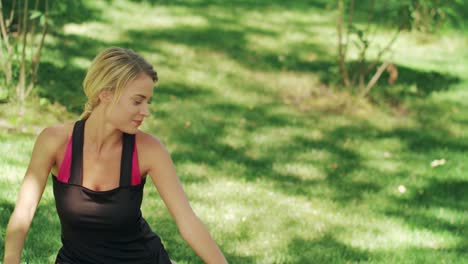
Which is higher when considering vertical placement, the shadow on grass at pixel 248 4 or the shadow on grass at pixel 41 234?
the shadow on grass at pixel 248 4

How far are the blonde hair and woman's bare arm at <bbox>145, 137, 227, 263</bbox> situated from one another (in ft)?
1.07

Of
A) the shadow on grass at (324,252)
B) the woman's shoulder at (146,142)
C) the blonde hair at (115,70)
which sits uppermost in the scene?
the blonde hair at (115,70)

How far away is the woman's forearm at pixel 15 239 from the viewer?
117 inches

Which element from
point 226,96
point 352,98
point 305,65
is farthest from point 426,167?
point 305,65

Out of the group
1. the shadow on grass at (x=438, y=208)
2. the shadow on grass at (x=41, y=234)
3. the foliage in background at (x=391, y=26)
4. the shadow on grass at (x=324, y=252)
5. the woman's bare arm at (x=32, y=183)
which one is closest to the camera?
the woman's bare arm at (x=32, y=183)

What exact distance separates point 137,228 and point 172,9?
894cm

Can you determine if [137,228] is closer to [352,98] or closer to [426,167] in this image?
[426,167]

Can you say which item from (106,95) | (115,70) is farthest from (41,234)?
(115,70)

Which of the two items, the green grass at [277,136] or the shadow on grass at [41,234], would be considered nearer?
the shadow on grass at [41,234]

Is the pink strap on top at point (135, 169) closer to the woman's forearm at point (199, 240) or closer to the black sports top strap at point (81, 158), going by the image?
the black sports top strap at point (81, 158)

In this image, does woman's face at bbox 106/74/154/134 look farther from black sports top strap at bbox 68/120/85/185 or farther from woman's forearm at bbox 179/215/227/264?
woman's forearm at bbox 179/215/227/264

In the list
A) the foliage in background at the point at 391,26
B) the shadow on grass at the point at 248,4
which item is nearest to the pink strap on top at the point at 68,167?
the foliage in background at the point at 391,26

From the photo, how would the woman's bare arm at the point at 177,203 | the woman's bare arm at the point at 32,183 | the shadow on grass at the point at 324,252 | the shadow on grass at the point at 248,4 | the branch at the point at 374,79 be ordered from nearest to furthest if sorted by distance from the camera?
the woman's bare arm at the point at 32,183 → the woman's bare arm at the point at 177,203 → the shadow on grass at the point at 324,252 → the branch at the point at 374,79 → the shadow on grass at the point at 248,4

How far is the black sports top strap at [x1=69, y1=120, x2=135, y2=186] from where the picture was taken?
3.09 meters
